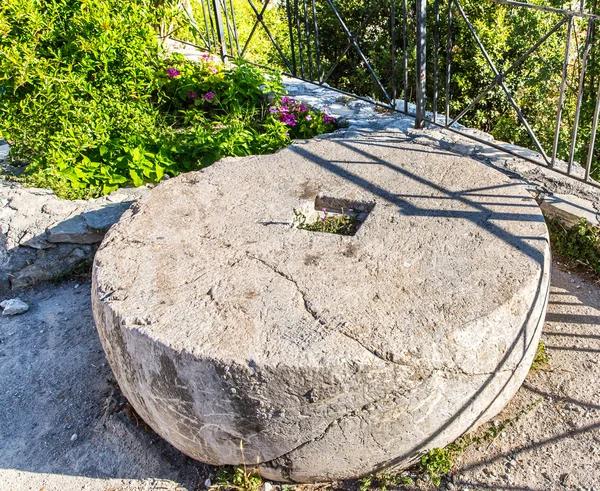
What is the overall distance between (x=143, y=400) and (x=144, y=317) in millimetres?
379

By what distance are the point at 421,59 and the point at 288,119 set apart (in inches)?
45.2

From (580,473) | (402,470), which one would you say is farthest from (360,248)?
(580,473)

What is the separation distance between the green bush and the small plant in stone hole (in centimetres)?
136

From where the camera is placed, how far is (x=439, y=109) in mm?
6895

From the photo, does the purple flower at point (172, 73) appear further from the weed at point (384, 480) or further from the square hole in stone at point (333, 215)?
the weed at point (384, 480)

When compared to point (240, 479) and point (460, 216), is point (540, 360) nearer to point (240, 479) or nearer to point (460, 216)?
point (460, 216)

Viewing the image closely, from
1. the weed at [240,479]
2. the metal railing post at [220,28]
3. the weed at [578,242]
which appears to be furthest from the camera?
the metal railing post at [220,28]

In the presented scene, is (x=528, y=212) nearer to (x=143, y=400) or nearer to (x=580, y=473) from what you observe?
(x=580, y=473)

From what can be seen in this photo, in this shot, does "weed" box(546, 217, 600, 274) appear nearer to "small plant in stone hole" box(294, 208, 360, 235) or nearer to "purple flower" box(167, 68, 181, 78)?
"small plant in stone hole" box(294, 208, 360, 235)

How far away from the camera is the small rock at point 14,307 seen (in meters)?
3.43

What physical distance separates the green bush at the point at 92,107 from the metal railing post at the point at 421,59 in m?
0.74

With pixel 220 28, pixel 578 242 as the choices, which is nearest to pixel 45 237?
pixel 220 28

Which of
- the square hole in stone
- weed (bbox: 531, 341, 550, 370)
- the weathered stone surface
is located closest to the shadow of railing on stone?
the square hole in stone

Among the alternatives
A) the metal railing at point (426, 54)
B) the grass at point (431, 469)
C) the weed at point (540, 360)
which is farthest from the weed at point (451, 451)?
the metal railing at point (426, 54)
